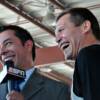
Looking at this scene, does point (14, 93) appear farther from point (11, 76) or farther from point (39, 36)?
point (39, 36)

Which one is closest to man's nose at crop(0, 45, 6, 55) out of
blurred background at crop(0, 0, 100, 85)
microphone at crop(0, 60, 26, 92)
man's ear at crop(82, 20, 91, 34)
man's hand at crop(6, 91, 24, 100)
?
microphone at crop(0, 60, 26, 92)

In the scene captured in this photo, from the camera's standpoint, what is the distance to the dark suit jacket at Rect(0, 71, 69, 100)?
2.08 m

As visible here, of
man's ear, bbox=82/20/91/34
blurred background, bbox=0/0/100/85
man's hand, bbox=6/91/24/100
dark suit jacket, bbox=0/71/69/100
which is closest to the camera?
man's hand, bbox=6/91/24/100

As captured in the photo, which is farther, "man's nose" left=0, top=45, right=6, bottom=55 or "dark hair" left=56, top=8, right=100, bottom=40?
"man's nose" left=0, top=45, right=6, bottom=55

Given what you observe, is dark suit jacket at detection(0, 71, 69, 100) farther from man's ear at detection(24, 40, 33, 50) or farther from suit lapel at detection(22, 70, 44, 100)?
man's ear at detection(24, 40, 33, 50)

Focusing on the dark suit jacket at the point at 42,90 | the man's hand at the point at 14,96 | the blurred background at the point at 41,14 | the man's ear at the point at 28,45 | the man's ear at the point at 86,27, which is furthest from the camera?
the blurred background at the point at 41,14

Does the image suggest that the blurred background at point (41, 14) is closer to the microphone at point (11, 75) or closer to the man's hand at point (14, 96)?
the microphone at point (11, 75)

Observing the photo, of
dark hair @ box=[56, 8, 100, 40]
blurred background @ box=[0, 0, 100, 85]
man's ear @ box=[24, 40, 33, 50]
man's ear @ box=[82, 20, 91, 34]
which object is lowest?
blurred background @ box=[0, 0, 100, 85]

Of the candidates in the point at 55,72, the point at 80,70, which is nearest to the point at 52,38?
the point at 55,72

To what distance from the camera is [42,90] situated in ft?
6.95

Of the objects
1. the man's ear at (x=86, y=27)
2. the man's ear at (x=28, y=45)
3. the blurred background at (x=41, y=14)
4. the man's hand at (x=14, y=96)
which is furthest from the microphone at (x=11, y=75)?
the blurred background at (x=41, y=14)

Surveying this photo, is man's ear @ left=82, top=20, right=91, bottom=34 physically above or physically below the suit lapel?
above

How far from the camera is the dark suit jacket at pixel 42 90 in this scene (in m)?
2.08

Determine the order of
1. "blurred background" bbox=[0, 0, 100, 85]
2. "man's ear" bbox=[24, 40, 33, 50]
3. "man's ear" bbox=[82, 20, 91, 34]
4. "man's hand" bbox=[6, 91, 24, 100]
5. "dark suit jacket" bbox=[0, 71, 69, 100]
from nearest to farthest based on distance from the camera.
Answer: "man's hand" bbox=[6, 91, 24, 100], "man's ear" bbox=[82, 20, 91, 34], "dark suit jacket" bbox=[0, 71, 69, 100], "man's ear" bbox=[24, 40, 33, 50], "blurred background" bbox=[0, 0, 100, 85]
